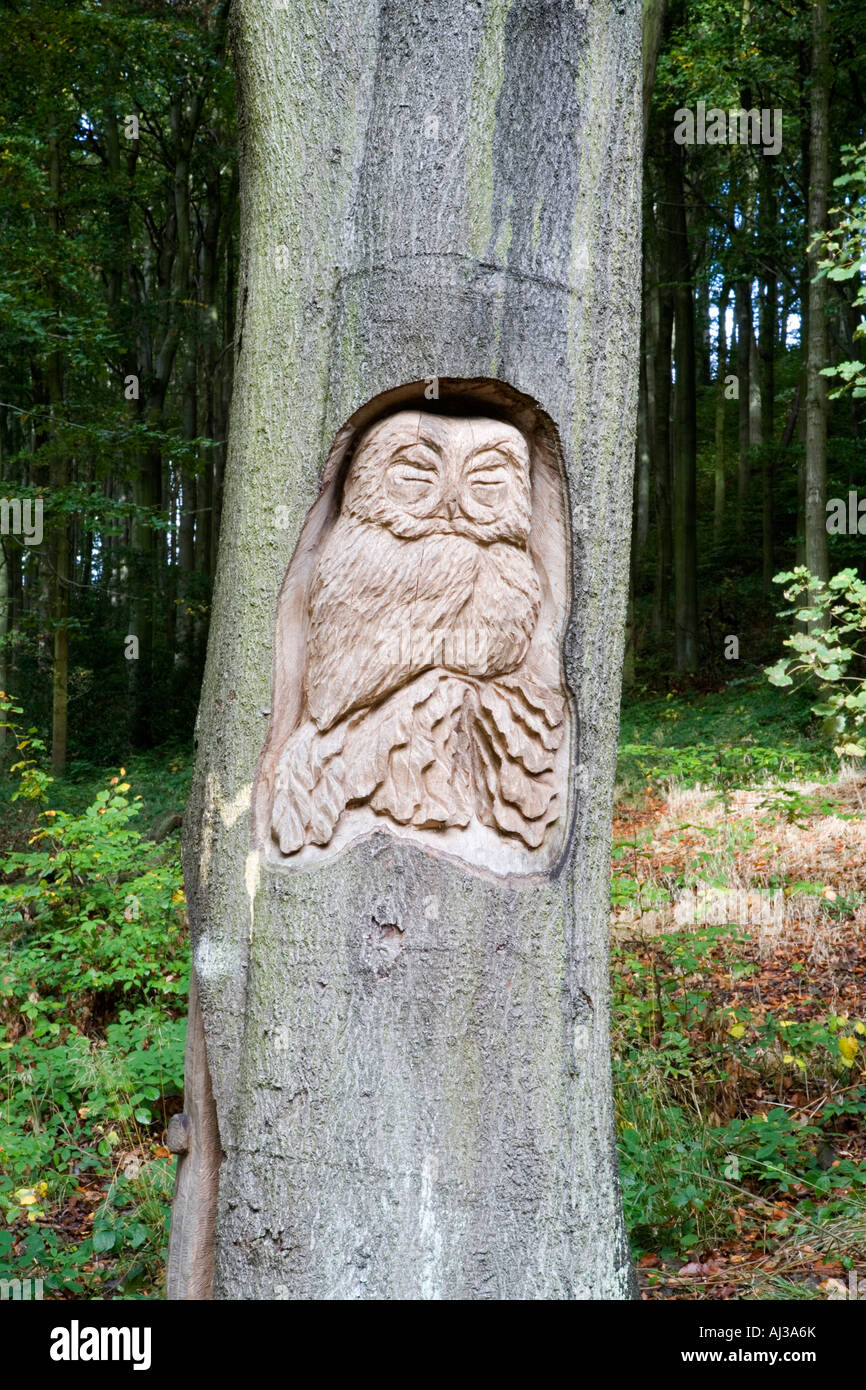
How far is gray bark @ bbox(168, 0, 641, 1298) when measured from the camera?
80.4 inches

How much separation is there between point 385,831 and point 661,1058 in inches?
105

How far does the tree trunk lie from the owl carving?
968cm

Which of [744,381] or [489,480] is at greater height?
[744,381]

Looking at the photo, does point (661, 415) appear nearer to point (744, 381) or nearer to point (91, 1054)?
point (744, 381)

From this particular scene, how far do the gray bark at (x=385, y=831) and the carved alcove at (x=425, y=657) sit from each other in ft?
0.17

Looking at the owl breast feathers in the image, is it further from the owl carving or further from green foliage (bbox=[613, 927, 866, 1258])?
green foliage (bbox=[613, 927, 866, 1258])

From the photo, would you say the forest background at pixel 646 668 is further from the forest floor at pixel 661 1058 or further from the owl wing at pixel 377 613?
the owl wing at pixel 377 613

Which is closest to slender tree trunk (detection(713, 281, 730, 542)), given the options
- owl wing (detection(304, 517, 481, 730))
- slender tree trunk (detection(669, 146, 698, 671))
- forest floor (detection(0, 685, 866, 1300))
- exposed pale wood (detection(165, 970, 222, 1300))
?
slender tree trunk (detection(669, 146, 698, 671))

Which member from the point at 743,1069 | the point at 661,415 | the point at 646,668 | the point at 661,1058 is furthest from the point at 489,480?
Answer: the point at 661,415

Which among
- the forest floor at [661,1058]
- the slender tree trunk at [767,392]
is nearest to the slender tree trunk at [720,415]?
the slender tree trunk at [767,392]

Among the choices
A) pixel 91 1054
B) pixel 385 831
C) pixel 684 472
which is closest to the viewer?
pixel 385 831

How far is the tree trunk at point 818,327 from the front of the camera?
11148 mm

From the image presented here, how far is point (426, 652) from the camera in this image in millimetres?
2217

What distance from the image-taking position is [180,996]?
557 cm
